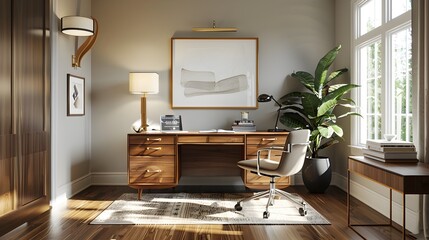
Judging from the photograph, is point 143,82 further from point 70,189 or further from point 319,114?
point 319,114

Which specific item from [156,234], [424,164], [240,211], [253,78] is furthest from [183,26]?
[424,164]

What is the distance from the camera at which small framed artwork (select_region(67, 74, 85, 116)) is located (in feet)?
14.4

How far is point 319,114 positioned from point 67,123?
2984mm

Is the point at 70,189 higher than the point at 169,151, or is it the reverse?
the point at 169,151

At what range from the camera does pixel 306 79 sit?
477 cm

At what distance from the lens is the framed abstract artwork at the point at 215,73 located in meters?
5.04

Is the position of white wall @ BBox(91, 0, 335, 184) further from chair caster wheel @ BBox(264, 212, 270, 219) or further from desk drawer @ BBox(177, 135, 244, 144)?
chair caster wheel @ BBox(264, 212, 270, 219)

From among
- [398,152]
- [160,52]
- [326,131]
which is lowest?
[398,152]

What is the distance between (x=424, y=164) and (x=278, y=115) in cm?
215

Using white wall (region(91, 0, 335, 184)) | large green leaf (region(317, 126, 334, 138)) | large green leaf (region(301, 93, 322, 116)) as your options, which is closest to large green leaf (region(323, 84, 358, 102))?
large green leaf (region(301, 93, 322, 116))

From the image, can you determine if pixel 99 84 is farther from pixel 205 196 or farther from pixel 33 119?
pixel 205 196

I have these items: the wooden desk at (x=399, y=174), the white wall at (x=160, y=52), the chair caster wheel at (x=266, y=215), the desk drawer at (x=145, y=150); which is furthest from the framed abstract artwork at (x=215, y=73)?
the wooden desk at (x=399, y=174)

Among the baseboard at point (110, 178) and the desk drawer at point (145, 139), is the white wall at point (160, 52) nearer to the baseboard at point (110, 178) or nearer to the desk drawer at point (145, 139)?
the baseboard at point (110, 178)

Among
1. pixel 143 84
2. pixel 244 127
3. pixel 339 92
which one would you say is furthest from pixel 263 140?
pixel 143 84
